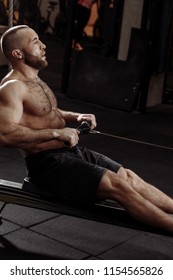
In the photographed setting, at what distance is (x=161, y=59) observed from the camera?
→ 758 cm

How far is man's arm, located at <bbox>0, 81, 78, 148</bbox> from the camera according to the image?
3074 millimetres

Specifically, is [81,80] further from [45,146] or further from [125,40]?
[45,146]

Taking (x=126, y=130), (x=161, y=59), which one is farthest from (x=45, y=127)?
(x=161, y=59)

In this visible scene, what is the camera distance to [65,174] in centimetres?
319

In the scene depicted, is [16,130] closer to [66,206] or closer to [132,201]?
[66,206]

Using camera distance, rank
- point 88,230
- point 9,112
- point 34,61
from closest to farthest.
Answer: point 9,112 < point 34,61 < point 88,230

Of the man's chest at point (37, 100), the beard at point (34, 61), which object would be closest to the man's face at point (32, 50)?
the beard at point (34, 61)

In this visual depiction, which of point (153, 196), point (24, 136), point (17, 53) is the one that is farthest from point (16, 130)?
point (153, 196)

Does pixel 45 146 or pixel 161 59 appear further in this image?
pixel 161 59

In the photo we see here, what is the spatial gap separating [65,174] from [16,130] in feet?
1.34

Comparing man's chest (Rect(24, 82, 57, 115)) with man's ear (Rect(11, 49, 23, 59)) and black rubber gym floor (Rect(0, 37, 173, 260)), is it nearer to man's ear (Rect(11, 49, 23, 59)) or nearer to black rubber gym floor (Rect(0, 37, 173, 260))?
man's ear (Rect(11, 49, 23, 59))

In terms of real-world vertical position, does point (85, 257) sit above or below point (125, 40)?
below

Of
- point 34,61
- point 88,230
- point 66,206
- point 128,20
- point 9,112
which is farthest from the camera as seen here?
point 128,20

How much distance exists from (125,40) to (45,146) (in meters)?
4.98
